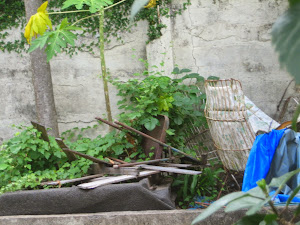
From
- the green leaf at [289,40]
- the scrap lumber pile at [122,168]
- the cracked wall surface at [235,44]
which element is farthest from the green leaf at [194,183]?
the green leaf at [289,40]

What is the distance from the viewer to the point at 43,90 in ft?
15.3

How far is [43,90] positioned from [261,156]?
9.03ft

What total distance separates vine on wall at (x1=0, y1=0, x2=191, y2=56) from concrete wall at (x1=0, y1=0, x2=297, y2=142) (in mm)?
82

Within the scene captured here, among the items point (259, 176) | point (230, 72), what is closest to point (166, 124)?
point (259, 176)

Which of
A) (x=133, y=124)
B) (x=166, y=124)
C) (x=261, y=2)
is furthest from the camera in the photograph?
(x=261, y=2)

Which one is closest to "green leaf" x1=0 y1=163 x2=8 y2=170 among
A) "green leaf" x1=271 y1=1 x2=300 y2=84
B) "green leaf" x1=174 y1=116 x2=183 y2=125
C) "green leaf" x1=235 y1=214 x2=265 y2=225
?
"green leaf" x1=174 y1=116 x2=183 y2=125

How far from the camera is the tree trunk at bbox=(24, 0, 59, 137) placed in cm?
461

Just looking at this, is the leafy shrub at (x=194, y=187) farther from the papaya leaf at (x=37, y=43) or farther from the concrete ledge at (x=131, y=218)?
the papaya leaf at (x=37, y=43)

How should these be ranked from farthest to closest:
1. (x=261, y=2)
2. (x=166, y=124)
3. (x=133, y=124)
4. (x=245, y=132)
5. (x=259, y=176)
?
(x=261, y=2), (x=133, y=124), (x=166, y=124), (x=245, y=132), (x=259, y=176)

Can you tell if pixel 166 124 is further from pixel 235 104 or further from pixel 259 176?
pixel 259 176

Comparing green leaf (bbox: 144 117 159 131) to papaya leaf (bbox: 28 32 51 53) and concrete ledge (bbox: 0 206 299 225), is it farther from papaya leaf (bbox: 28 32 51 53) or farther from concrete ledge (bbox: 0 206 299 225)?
papaya leaf (bbox: 28 32 51 53)

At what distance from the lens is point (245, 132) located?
3613mm

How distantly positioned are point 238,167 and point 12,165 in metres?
2.18

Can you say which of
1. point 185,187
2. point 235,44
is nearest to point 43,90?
A: point 185,187
